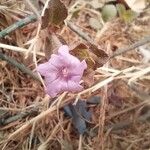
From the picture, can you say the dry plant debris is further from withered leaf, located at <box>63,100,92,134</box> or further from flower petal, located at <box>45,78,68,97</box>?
flower petal, located at <box>45,78,68,97</box>

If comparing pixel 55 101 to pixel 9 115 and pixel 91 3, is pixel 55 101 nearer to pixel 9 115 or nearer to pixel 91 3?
pixel 9 115

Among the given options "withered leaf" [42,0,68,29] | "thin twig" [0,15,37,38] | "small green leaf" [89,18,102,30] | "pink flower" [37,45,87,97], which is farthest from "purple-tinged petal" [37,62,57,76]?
"small green leaf" [89,18,102,30]

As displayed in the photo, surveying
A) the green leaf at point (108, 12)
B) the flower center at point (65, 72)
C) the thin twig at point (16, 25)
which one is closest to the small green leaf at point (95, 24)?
the green leaf at point (108, 12)

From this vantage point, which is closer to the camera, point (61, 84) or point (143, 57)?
point (61, 84)

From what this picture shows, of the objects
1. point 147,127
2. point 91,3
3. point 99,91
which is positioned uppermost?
point 91,3

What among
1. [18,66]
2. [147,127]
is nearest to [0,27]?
[18,66]

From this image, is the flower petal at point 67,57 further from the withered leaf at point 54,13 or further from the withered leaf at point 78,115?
the withered leaf at point 78,115
